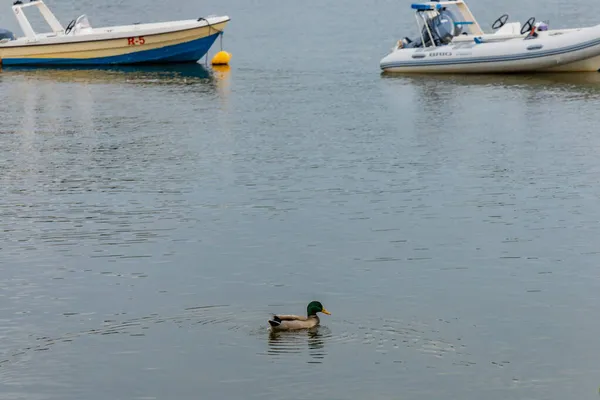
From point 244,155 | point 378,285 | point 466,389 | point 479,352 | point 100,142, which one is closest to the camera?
point 466,389

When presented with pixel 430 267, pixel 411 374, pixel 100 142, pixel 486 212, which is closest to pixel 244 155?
pixel 100 142

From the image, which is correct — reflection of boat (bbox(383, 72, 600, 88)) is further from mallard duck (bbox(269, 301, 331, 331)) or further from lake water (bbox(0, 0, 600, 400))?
mallard duck (bbox(269, 301, 331, 331))

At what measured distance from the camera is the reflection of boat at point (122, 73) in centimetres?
4947

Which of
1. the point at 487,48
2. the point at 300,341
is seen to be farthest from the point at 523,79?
the point at 300,341

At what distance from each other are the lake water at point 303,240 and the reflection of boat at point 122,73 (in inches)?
124

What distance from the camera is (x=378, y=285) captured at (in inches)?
856

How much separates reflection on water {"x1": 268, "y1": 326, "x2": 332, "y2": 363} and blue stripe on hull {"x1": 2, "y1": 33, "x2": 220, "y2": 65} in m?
35.8

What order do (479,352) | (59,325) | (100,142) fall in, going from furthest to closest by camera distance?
1. (100,142)
2. (59,325)
3. (479,352)

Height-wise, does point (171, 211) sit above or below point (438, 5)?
below

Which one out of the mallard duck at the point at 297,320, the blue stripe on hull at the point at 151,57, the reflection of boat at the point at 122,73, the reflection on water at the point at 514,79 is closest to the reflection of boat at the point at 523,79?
the reflection on water at the point at 514,79

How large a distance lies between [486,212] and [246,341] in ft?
30.6

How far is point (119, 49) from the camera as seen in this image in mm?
53406

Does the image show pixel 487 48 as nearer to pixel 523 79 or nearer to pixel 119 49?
pixel 523 79

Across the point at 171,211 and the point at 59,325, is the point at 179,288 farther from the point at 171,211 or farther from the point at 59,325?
the point at 171,211
